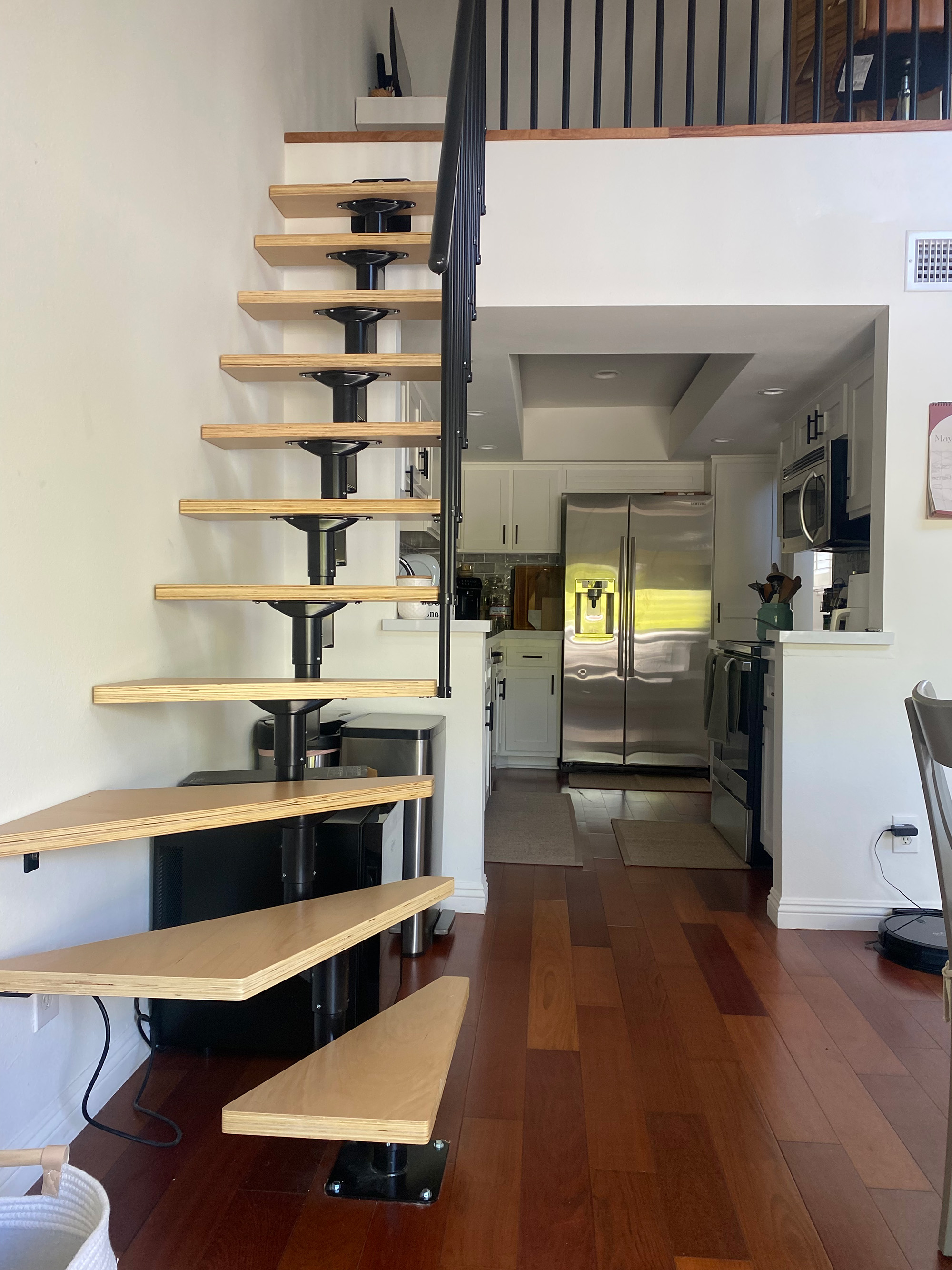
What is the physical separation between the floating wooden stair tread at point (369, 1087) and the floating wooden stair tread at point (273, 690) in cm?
69

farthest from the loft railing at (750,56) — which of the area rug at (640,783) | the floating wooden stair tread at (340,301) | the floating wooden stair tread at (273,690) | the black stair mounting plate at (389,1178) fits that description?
the area rug at (640,783)

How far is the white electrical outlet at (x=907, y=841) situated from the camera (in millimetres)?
3004

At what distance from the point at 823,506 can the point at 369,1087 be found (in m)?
3.29

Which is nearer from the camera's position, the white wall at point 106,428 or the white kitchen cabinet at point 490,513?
the white wall at point 106,428

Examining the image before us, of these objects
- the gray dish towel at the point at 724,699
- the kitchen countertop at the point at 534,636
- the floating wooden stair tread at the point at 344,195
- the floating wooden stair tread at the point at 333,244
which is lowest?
the gray dish towel at the point at 724,699

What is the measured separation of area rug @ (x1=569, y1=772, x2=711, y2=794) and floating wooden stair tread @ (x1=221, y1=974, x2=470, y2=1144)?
366 centimetres

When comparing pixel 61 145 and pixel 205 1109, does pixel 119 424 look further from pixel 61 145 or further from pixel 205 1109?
pixel 205 1109

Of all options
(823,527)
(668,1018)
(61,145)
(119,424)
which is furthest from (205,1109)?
(823,527)

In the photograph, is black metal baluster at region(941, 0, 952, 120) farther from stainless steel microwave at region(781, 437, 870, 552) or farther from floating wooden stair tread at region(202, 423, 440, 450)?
floating wooden stair tread at region(202, 423, 440, 450)

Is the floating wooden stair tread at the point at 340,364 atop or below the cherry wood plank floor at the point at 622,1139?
atop

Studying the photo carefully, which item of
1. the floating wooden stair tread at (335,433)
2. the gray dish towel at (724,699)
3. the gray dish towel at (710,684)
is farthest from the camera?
the gray dish towel at (710,684)

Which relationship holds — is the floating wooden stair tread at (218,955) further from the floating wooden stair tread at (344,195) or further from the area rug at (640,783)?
the area rug at (640,783)

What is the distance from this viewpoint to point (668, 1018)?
Answer: 2.31 m

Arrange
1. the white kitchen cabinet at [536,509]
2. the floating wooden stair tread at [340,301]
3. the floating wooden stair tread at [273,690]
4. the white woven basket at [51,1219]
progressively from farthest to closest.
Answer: the white kitchen cabinet at [536,509]
the floating wooden stair tread at [340,301]
the floating wooden stair tread at [273,690]
the white woven basket at [51,1219]
